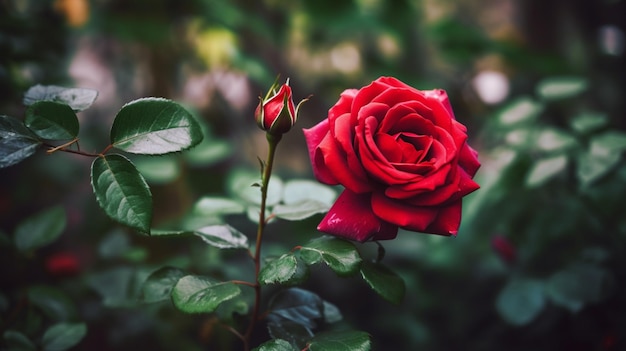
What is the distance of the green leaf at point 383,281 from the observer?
0.51m

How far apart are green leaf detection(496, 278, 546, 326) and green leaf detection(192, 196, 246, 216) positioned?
2.06ft

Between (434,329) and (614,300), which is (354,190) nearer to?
(614,300)

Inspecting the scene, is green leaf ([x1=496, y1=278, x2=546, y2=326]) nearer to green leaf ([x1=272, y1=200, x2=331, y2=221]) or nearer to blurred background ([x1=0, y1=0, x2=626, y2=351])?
blurred background ([x1=0, y1=0, x2=626, y2=351])

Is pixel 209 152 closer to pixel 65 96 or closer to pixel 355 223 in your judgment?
pixel 65 96

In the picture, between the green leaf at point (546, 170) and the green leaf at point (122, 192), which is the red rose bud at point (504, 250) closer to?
the green leaf at point (546, 170)

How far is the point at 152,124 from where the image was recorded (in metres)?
0.52

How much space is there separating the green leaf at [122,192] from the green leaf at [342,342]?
23cm

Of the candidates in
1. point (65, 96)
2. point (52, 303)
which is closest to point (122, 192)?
point (65, 96)

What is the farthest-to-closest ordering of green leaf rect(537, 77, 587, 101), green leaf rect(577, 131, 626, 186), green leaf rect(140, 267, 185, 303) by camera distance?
green leaf rect(537, 77, 587, 101) → green leaf rect(577, 131, 626, 186) → green leaf rect(140, 267, 185, 303)

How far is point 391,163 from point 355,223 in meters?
0.08

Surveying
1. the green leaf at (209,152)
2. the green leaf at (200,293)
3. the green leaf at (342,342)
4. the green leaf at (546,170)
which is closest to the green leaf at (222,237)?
the green leaf at (200,293)

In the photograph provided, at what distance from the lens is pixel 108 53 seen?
7.39ft

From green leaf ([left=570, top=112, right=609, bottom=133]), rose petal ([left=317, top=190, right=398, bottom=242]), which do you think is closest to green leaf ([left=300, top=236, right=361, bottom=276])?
rose petal ([left=317, top=190, right=398, bottom=242])

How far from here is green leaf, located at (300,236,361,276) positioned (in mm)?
472
